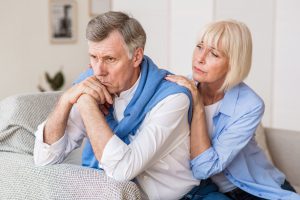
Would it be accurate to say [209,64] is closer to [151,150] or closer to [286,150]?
[151,150]

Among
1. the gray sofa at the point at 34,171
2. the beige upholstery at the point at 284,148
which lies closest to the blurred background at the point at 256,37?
the beige upholstery at the point at 284,148

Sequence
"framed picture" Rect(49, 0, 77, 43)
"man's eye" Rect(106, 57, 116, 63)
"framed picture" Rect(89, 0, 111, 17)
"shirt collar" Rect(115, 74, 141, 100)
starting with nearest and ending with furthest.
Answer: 1. "man's eye" Rect(106, 57, 116, 63)
2. "shirt collar" Rect(115, 74, 141, 100)
3. "framed picture" Rect(49, 0, 77, 43)
4. "framed picture" Rect(89, 0, 111, 17)

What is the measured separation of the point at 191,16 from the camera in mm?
3195

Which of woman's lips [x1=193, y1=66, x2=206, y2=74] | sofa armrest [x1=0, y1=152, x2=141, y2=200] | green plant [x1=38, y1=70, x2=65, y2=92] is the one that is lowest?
green plant [x1=38, y1=70, x2=65, y2=92]

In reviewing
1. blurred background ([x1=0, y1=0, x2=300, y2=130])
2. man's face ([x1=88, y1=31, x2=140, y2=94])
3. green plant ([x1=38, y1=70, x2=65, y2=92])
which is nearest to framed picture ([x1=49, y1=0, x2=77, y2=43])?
green plant ([x1=38, y1=70, x2=65, y2=92])

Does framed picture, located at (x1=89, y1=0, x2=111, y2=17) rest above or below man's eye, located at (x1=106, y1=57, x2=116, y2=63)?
above

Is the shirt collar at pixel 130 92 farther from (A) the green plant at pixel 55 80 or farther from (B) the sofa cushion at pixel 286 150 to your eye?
(A) the green plant at pixel 55 80

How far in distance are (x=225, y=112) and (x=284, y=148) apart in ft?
2.62

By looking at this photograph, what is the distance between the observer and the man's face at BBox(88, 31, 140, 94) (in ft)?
4.78

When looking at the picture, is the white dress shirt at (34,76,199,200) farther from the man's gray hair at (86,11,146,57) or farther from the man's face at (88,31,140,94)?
the man's gray hair at (86,11,146,57)

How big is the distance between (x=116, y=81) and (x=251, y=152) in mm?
668

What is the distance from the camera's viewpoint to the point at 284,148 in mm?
2346

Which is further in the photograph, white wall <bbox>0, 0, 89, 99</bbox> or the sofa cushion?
white wall <bbox>0, 0, 89, 99</bbox>

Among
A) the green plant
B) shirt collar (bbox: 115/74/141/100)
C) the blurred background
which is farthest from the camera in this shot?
the green plant
